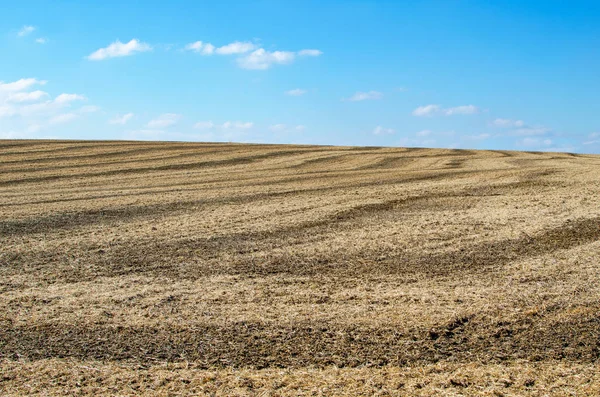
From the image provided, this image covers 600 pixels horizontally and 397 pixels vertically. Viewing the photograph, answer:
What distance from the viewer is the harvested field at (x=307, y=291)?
10.9ft

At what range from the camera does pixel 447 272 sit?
5.39 meters

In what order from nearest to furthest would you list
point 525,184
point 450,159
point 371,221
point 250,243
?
point 250,243, point 371,221, point 525,184, point 450,159

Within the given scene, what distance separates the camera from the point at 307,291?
486cm

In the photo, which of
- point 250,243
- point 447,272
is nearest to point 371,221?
point 250,243

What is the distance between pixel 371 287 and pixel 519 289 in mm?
1226

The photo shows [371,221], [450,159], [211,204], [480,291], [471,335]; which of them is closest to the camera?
[471,335]

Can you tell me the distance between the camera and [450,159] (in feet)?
54.5

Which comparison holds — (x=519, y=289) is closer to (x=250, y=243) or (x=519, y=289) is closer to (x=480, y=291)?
(x=480, y=291)

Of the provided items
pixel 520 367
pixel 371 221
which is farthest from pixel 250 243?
pixel 520 367

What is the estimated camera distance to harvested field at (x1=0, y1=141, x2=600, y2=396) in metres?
3.32

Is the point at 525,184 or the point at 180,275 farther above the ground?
the point at 525,184

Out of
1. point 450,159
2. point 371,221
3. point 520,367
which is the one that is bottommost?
point 520,367

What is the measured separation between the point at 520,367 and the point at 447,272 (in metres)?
2.06

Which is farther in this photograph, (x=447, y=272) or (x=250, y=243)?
(x=250, y=243)
